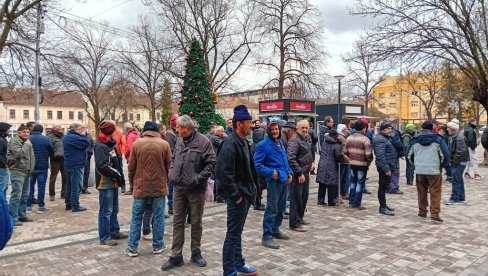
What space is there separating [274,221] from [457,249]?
271 cm

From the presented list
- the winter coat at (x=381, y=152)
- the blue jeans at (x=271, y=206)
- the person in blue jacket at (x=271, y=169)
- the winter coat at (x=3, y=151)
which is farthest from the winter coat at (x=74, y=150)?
the winter coat at (x=381, y=152)

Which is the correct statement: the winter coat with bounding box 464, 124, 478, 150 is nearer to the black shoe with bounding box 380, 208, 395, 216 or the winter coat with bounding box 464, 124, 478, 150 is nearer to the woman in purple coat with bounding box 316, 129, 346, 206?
the black shoe with bounding box 380, 208, 395, 216

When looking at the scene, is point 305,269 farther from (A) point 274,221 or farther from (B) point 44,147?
(B) point 44,147

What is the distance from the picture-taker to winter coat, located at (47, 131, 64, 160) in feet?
29.1

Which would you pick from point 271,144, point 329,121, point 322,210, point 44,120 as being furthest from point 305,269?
point 44,120

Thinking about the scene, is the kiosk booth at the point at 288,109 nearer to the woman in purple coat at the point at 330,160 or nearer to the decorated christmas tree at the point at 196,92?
the decorated christmas tree at the point at 196,92

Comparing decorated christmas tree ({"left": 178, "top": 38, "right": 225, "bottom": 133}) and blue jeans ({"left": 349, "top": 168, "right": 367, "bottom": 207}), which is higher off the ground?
decorated christmas tree ({"left": 178, "top": 38, "right": 225, "bottom": 133})

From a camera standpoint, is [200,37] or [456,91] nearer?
[200,37]

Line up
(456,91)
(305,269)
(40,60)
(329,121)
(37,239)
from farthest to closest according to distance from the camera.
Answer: (456,91)
(40,60)
(329,121)
(37,239)
(305,269)

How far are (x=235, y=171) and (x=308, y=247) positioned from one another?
80.8 inches

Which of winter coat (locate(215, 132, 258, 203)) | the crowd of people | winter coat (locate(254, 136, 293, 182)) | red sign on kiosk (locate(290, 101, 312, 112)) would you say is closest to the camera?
winter coat (locate(215, 132, 258, 203))

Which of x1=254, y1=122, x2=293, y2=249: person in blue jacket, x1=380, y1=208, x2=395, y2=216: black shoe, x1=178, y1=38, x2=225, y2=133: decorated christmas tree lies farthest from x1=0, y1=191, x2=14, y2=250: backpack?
x1=178, y1=38, x2=225, y2=133: decorated christmas tree

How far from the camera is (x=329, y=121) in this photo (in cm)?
988

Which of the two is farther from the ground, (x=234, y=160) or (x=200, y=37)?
(x=200, y=37)
